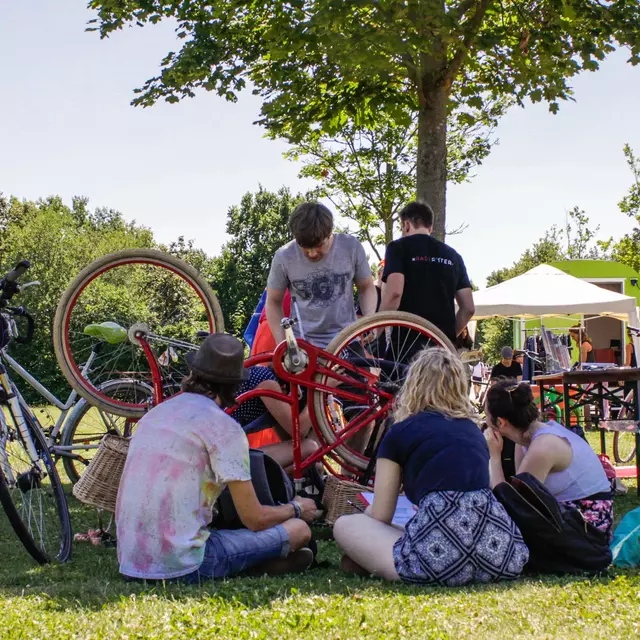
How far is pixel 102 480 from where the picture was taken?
4.93 metres

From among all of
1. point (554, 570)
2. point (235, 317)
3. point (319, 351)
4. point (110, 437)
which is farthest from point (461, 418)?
point (235, 317)

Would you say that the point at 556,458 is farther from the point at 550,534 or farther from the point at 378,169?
the point at 378,169

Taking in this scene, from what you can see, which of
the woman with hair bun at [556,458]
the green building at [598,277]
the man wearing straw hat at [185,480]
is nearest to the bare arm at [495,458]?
the woman with hair bun at [556,458]

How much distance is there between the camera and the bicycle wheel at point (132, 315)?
557 centimetres

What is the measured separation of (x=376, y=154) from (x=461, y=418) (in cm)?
1958

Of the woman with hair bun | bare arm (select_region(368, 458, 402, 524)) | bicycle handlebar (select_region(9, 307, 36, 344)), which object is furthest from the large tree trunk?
bare arm (select_region(368, 458, 402, 524))

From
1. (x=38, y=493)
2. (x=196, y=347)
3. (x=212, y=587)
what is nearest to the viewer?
(x=212, y=587)

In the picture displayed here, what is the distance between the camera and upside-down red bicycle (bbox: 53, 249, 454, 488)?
5496 mm

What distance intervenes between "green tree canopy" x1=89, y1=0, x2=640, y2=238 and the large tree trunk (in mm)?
12

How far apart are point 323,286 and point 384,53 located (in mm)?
4205

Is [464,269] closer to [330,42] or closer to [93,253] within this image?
[330,42]

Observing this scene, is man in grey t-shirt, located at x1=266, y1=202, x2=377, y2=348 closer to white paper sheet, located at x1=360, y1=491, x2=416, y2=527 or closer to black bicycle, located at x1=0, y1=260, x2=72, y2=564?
white paper sheet, located at x1=360, y1=491, x2=416, y2=527

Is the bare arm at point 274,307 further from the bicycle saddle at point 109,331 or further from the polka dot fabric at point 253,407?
the bicycle saddle at point 109,331

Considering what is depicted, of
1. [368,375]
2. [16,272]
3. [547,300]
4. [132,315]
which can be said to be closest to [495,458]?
[368,375]
